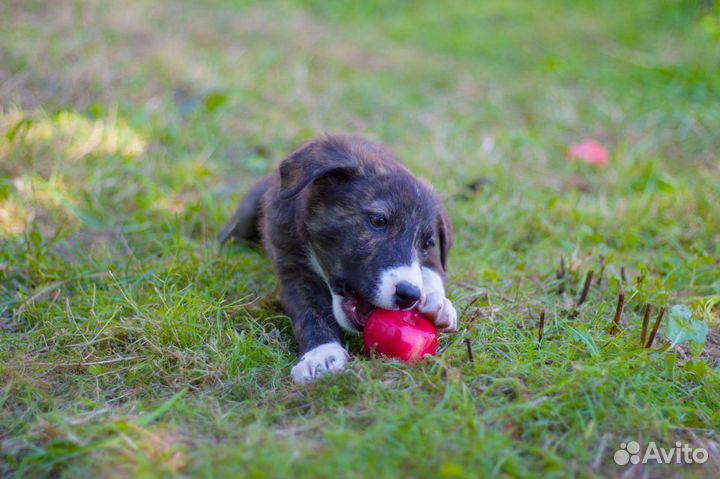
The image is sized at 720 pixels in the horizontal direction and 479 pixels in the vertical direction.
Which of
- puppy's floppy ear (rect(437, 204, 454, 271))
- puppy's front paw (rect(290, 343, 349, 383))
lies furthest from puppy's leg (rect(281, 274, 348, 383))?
puppy's floppy ear (rect(437, 204, 454, 271))

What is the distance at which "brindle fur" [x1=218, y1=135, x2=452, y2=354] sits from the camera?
141 inches

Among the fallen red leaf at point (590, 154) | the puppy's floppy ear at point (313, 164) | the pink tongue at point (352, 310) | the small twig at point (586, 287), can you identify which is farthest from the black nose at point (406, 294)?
the fallen red leaf at point (590, 154)

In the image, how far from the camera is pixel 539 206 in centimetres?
555

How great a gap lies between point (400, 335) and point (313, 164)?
1003mm

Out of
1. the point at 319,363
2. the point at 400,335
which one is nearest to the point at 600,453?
the point at 400,335

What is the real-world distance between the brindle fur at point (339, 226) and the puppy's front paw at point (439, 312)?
23 cm

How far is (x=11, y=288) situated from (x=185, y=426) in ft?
6.42

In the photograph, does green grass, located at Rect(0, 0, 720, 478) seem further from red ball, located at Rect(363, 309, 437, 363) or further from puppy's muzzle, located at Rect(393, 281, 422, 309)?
puppy's muzzle, located at Rect(393, 281, 422, 309)

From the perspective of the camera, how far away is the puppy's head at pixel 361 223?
3443mm

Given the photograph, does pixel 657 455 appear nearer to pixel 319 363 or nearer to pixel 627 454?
pixel 627 454

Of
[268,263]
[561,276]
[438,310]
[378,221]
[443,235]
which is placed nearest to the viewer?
[438,310]

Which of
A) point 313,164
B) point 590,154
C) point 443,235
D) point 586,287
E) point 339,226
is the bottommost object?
point 590,154

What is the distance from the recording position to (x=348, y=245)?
11.8ft

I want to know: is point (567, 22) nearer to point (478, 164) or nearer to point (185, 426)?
point (478, 164)
